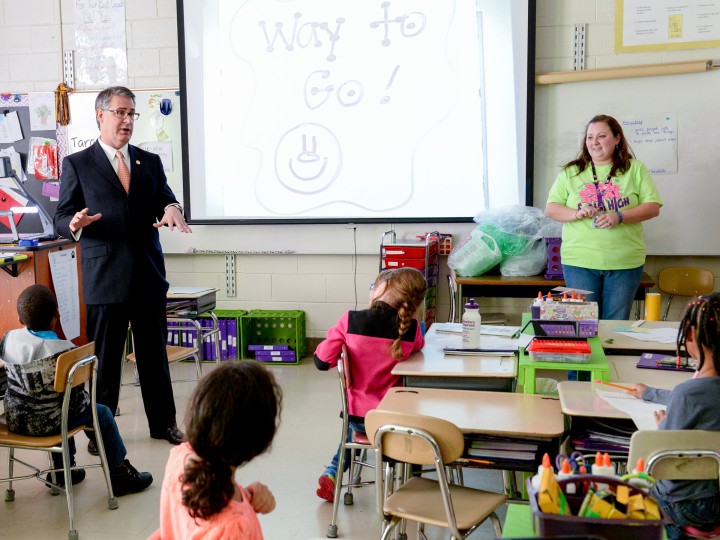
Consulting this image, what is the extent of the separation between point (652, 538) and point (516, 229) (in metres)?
3.69

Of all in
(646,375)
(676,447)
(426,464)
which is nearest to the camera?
(676,447)

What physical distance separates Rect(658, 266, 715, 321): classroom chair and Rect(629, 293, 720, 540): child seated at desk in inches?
117

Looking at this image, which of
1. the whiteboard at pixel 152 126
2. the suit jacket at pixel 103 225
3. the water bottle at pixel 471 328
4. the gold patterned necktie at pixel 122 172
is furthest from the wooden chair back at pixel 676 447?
the whiteboard at pixel 152 126

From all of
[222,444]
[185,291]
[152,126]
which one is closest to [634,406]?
[222,444]

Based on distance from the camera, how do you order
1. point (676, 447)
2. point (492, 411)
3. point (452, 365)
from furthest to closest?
1. point (452, 365)
2. point (492, 411)
3. point (676, 447)

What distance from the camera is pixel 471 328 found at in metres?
3.03

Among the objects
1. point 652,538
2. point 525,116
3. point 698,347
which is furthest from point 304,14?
point 652,538

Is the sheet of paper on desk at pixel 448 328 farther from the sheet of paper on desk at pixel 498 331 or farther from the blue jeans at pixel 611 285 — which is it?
the blue jeans at pixel 611 285

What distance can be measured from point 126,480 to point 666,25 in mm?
3942

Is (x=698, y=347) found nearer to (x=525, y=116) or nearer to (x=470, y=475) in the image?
(x=470, y=475)

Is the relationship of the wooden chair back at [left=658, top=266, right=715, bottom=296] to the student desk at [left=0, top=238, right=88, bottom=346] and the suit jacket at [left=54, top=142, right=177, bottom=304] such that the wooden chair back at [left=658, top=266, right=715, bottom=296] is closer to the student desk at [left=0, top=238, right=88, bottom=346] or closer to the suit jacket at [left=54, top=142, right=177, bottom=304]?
the suit jacket at [left=54, top=142, right=177, bottom=304]

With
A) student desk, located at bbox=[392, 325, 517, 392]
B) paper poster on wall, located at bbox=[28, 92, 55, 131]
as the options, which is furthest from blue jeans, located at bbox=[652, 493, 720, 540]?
paper poster on wall, located at bbox=[28, 92, 55, 131]

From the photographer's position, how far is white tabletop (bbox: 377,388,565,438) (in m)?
2.19

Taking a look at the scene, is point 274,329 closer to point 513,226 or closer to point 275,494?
point 513,226
